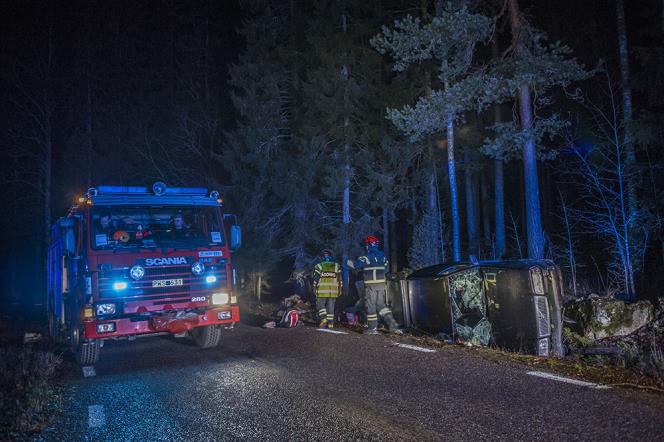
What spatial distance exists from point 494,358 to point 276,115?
42.9 feet

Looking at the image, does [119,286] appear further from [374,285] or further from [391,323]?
[391,323]

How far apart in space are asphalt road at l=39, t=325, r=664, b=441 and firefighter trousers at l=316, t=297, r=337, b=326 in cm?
299

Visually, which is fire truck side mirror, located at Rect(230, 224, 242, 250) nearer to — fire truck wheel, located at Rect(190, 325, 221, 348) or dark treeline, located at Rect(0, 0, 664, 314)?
fire truck wheel, located at Rect(190, 325, 221, 348)

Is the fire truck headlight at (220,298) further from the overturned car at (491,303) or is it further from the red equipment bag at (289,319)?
the overturned car at (491,303)

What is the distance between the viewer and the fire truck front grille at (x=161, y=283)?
802cm

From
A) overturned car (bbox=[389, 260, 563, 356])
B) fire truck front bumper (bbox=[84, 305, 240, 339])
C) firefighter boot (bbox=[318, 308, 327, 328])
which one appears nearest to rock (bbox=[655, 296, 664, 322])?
overturned car (bbox=[389, 260, 563, 356])

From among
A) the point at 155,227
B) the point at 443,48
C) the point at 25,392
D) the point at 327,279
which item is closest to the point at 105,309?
the point at 155,227

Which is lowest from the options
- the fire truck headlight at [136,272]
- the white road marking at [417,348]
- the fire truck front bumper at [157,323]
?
the white road marking at [417,348]

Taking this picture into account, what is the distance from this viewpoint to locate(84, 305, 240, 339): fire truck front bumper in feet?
25.6

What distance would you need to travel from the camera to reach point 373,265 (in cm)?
1000

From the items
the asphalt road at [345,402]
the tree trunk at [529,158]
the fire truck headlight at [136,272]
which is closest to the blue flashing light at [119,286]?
the fire truck headlight at [136,272]

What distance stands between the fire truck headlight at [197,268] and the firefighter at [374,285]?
9.44 ft

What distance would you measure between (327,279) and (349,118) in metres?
7.60

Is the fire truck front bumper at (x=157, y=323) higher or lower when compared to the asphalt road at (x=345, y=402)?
higher
